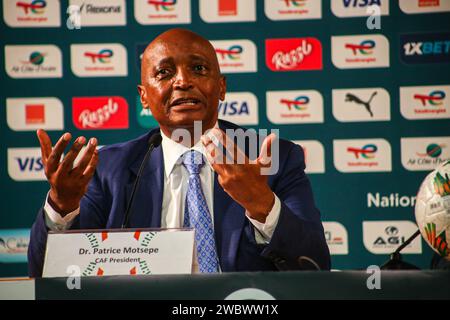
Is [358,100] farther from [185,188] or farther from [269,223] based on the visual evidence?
[269,223]

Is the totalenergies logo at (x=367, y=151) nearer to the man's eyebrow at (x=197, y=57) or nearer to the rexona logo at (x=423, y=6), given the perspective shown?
the rexona logo at (x=423, y=6)

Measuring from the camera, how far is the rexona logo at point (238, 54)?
132 inches

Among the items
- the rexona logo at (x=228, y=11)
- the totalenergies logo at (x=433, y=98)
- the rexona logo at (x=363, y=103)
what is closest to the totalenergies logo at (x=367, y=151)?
the rexona logo at (x=363, y=103)

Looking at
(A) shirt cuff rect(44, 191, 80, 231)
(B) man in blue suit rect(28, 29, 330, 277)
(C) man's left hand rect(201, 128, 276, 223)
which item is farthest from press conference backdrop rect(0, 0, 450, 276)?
(C) man's left hand rect(201, 128, 276, 223)

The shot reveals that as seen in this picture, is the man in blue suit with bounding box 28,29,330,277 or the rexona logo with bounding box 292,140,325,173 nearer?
the man in blue suit with bounding box 28,29,330,277

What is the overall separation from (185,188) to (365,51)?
1783mm

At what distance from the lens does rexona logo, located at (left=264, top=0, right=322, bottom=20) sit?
333cm

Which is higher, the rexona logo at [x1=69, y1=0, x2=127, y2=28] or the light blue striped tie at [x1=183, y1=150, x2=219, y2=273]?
the rexona logo at [x1=69, y1=0, x2=127, y2=28]

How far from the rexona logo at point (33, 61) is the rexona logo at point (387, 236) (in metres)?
1.97

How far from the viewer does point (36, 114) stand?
341 cm

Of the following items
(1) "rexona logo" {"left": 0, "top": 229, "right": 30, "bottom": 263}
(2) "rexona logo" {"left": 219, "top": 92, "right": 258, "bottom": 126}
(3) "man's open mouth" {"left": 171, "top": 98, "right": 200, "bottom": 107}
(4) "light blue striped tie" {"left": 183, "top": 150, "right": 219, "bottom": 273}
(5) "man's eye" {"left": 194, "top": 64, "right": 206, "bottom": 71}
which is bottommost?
(1) "rexona logo" {"left": 0, "top": 229, "right": 30, "bottom": 263}

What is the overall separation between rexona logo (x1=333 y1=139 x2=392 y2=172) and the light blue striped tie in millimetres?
1560

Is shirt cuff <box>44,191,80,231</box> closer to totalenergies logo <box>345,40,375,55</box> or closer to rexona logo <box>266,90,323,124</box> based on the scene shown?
rexona logo <box>266,90,323,124</box>

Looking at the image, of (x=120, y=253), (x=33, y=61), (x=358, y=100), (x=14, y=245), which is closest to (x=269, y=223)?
(x=120, y=253)
